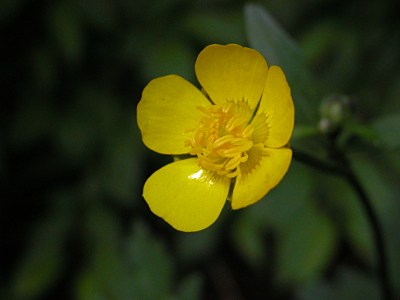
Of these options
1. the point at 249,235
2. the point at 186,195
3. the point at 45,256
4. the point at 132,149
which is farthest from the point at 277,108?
the point at 45,256

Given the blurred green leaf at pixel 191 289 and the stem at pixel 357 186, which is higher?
the stem at pixel 357 186

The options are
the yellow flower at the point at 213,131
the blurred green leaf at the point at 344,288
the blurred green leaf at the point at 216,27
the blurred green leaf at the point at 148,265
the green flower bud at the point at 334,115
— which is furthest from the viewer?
the blurred green leaf at the point at 216,27

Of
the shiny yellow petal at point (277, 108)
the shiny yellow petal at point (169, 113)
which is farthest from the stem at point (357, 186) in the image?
the shiny yellow petal at point (169, 113)

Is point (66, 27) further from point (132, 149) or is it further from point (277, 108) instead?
point (277, 108)

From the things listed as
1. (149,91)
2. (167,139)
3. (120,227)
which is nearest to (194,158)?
(167,139)

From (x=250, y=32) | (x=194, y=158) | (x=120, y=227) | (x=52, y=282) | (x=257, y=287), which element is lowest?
(x=257, y=287)

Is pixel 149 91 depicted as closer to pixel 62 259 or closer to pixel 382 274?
pixel 382 274

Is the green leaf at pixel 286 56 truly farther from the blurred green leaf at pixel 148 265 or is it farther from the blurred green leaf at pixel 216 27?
the blurred green leaf at pixel 216 27
